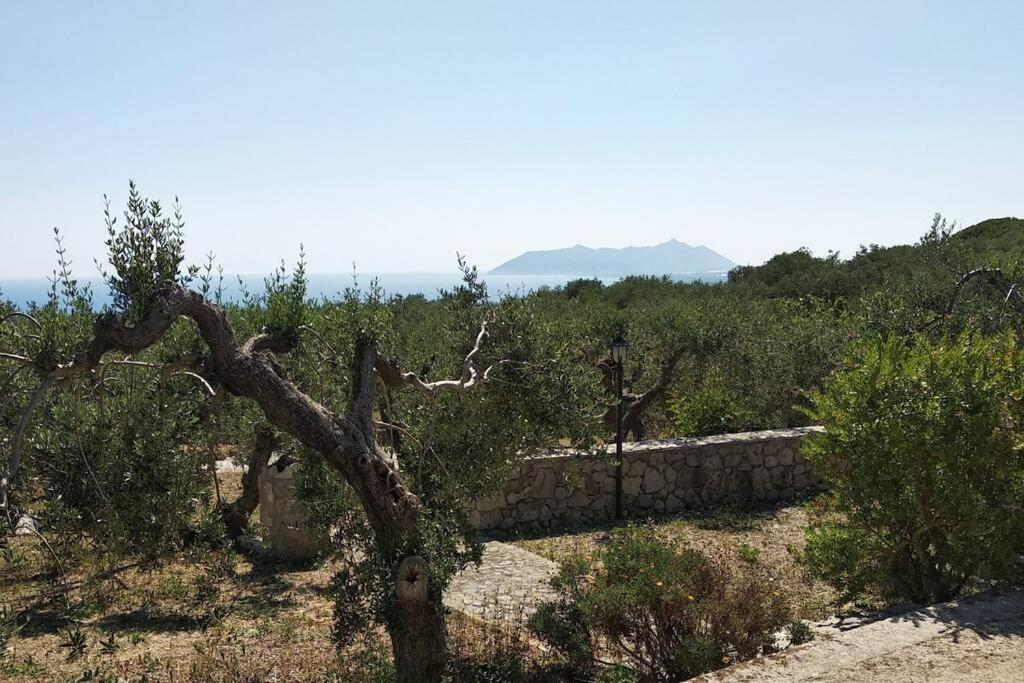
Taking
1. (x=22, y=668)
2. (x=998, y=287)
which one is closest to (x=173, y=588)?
(x=22, y=668)

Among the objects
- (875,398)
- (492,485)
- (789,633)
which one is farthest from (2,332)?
(875,398)

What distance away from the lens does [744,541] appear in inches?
A: 431

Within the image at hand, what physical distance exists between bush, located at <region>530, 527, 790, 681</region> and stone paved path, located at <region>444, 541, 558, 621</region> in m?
1.21

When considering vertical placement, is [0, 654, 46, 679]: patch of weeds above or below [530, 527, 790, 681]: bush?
below

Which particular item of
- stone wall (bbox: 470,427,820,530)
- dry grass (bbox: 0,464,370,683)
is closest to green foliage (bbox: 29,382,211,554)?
dry grass (bbox: 0,464,370,683)

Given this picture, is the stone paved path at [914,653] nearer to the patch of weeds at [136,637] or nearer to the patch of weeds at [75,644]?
the patch of weeds at [75,644]

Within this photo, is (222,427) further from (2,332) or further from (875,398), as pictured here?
(875,398)

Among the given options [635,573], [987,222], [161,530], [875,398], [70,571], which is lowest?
[70,571]

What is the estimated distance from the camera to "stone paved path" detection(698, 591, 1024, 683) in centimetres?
521

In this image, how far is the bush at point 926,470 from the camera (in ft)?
22.4

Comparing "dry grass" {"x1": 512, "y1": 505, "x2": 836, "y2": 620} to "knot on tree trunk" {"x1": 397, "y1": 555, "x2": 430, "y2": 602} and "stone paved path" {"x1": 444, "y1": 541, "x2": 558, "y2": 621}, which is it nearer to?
"stone paved path" {"x1": 444, "y1": 541, "x2": 558, "y2": 621}

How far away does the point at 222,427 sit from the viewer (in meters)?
10.6

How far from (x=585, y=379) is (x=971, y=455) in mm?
3696

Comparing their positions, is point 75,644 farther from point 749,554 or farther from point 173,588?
point 749,554
